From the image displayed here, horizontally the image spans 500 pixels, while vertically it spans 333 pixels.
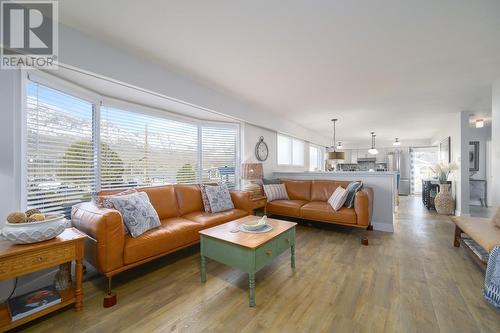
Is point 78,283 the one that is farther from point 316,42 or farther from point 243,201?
point 316,42

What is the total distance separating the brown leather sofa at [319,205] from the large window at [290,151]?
1.33 metres

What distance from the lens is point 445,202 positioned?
15.7 ft

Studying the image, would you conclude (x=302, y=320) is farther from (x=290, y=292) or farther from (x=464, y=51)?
(x=464, y=51)

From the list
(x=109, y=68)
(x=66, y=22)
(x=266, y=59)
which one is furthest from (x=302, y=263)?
(x=66, y=22)

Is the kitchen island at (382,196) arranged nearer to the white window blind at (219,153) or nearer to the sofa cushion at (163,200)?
the white window blind at (219,153)

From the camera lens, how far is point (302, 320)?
5.07 feet

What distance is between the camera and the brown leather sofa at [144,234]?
180 cm

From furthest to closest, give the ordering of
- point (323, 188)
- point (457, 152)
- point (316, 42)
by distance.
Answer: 1. point (457, 152)
2. point (323, 188)
3. point (316, 42)

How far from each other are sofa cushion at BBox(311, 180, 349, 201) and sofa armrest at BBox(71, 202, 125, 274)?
3407mm

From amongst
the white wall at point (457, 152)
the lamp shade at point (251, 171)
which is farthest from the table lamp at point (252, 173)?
the white wall at point (457, 152)

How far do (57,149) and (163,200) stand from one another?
126cm

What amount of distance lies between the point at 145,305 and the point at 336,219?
277 centimetres

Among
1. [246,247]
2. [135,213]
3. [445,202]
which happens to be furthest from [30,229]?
[445,202]

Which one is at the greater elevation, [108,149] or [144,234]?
[108,149]
